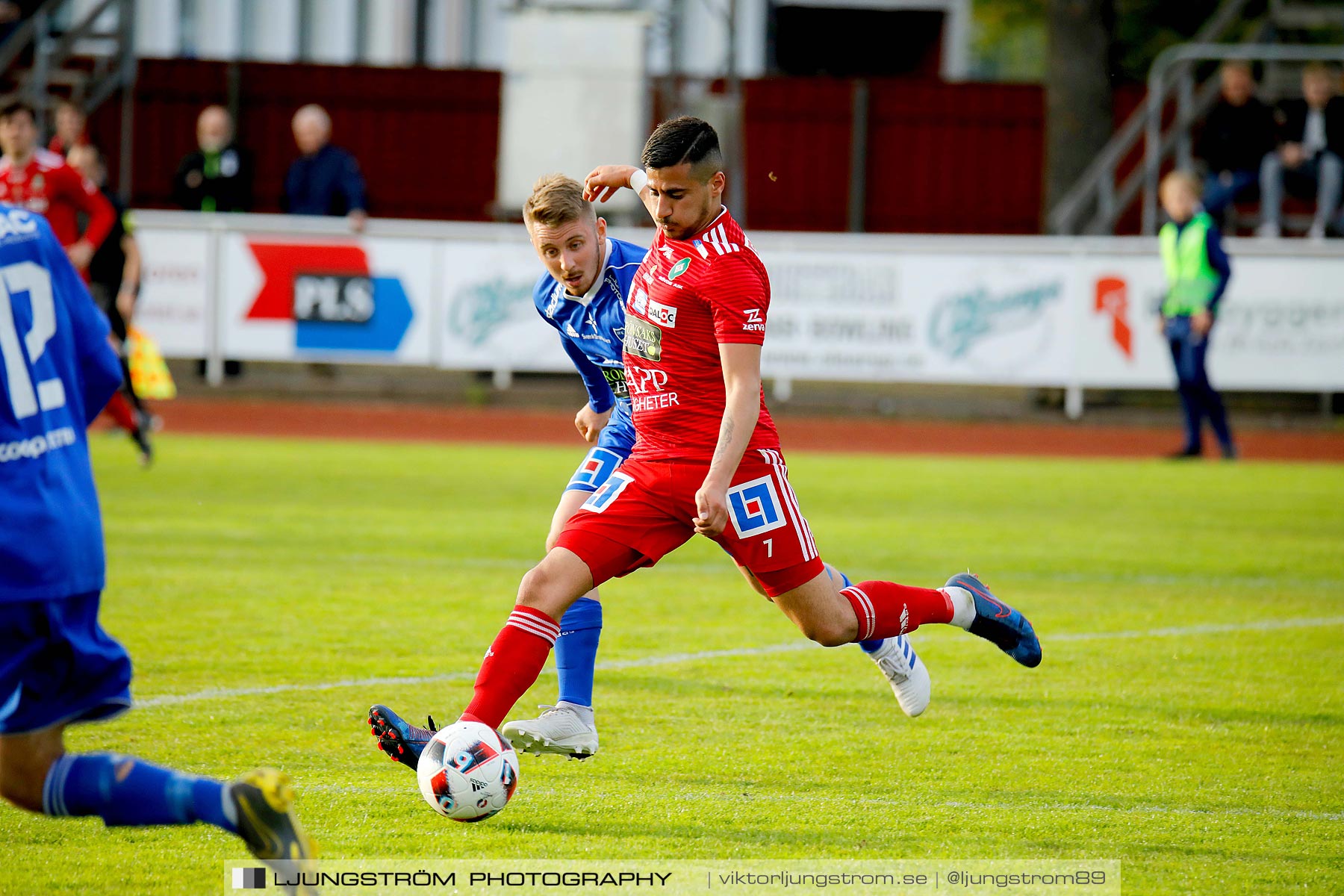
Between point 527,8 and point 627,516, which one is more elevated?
point 527,8

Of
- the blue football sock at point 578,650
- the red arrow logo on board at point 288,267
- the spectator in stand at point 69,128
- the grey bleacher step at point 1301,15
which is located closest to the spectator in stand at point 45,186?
the spectator in stand at point 69,128

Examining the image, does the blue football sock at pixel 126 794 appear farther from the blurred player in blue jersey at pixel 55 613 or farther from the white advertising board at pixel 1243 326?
the white advertising board at pixel 1243 326

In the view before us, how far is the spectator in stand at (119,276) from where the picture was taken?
40.8 ft

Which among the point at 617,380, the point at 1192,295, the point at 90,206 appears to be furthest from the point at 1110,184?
the point at 617,380

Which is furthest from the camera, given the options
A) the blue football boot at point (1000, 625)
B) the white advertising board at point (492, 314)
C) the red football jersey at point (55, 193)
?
the white advertising board at point (492, 314)

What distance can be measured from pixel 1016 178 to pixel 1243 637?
17.9 m

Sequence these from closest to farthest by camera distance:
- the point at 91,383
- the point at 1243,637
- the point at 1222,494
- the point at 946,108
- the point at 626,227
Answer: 1. the point at 91,383
2. the point at 1243,637
3. the point at 1222,494
4. the point at 626,227
5. the point at 946,108

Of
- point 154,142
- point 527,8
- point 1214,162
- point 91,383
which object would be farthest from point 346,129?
point 91,383

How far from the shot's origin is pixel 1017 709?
564cm

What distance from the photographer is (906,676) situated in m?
5.25

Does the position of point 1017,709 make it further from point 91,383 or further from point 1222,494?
point 1222,494

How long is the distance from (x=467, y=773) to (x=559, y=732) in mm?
749

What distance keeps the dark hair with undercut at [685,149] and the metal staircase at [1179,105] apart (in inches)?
568

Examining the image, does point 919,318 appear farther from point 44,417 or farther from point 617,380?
point 44,417
